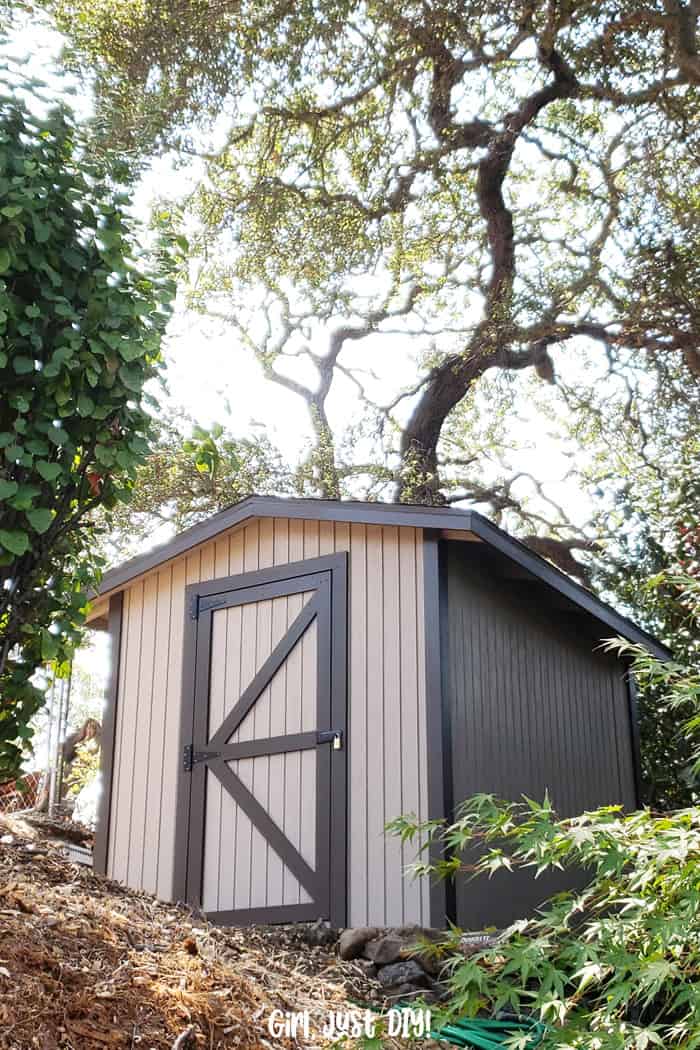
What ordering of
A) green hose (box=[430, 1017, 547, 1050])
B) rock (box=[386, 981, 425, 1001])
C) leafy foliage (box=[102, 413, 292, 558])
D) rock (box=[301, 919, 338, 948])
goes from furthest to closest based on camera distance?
leafy foliage (box=[102, 413, 292, 558])
rock (box=[301, 919, 338, 948])
rock (box=[386, 981, 425, 1001])
green hose (box=[430, 1017, 547, 1050])

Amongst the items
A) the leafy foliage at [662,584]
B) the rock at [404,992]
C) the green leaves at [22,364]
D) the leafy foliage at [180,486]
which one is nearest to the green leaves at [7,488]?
the green leaves at [22,364]

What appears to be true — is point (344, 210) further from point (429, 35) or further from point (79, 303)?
point (79, 303)

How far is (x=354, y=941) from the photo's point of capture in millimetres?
5805

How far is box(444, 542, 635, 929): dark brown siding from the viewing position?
6816mm

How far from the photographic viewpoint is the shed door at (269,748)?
22.2ft

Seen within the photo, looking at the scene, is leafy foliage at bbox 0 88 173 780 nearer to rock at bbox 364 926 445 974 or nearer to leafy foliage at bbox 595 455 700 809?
rock at bbox 364 926 445 974

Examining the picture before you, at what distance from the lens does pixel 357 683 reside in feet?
22.6

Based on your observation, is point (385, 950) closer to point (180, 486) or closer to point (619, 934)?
point (619, 934)

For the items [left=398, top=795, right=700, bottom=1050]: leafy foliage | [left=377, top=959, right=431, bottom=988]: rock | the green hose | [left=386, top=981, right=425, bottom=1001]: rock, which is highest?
[left=398, top=795, right=700, bottom=1050]: leafy foliage

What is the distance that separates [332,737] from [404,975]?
5.78ft

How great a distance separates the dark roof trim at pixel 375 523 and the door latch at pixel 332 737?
4.33 feet

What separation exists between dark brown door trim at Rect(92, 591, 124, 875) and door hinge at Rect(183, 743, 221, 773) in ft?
3.02

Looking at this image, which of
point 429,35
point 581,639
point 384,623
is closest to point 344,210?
point 429,35

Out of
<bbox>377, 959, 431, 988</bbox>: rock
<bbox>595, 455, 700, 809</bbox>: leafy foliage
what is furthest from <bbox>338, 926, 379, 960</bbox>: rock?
<bbox>595, 455, 700, 809</bbox>: leafy foliage
